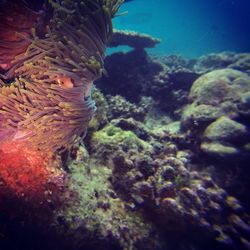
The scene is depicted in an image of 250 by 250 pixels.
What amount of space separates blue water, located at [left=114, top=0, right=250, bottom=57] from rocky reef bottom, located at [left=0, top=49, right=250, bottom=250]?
36568mm

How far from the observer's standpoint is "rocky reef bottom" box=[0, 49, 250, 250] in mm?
3670

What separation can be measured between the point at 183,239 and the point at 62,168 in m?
2.81

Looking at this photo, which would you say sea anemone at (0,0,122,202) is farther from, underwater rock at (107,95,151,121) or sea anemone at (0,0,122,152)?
underwater rock at (107,95,151,121)

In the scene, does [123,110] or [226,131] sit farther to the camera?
[123,110]

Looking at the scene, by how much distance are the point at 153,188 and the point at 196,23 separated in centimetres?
9329

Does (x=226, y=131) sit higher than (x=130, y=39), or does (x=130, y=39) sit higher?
(x=130, y=39)

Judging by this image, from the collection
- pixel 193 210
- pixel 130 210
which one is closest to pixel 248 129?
pixel 193 210

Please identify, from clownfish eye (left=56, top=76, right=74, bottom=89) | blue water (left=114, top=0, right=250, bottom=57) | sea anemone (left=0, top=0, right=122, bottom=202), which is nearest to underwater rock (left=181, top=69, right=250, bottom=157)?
sea anemone (left=0, top=0, right=122, bottom=202)

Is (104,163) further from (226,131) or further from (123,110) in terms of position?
(226,131)

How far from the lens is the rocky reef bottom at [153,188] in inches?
144

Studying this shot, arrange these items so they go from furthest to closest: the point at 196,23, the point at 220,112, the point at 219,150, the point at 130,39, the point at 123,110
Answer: the point at 196,23, the point at 130,39, the point at 123,110, the point at 220,112, the point at 219,150

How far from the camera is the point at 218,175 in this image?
18.0 ft

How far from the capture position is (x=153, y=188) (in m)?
4.47

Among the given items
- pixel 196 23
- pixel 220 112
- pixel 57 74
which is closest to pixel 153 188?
pixel 57 74
